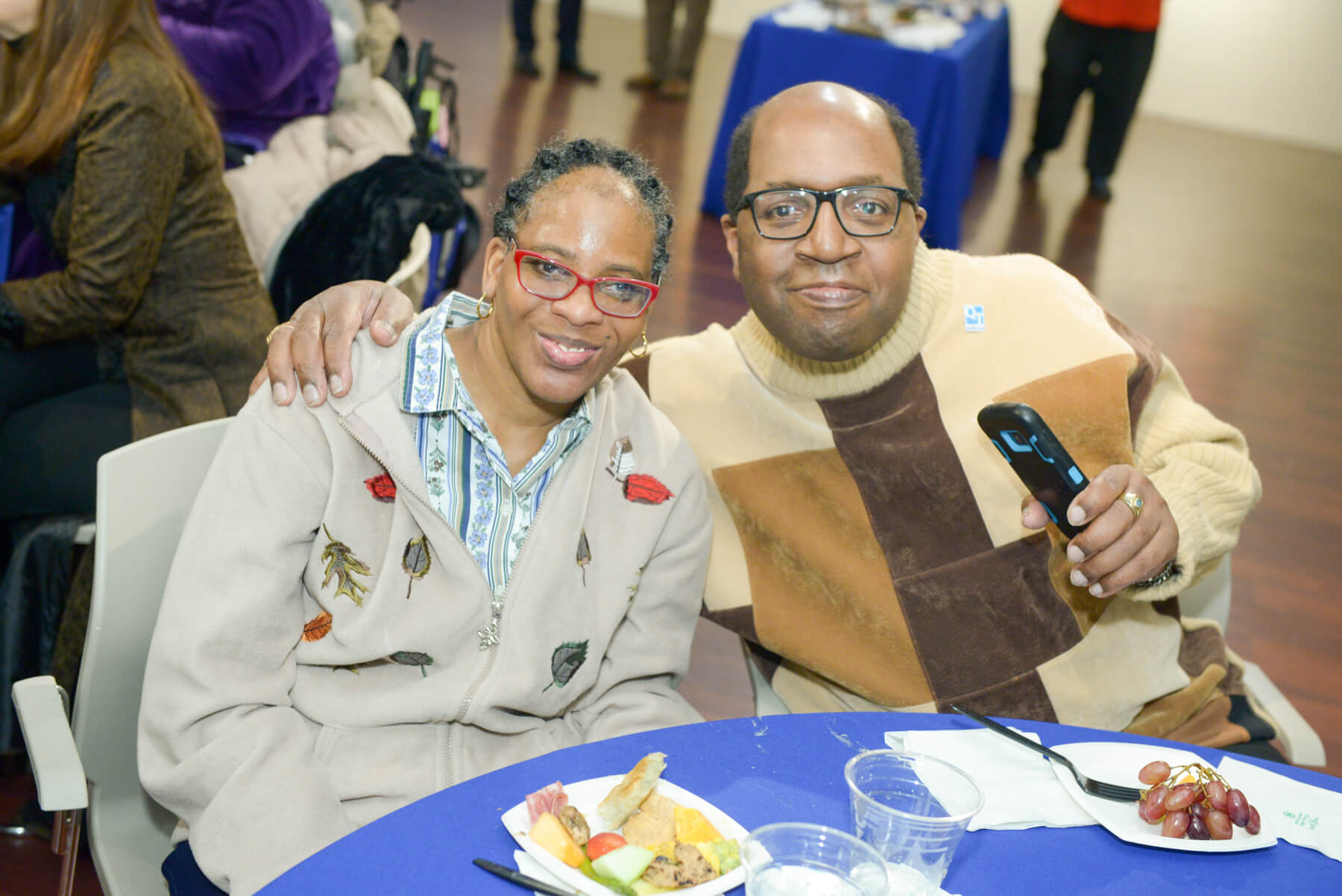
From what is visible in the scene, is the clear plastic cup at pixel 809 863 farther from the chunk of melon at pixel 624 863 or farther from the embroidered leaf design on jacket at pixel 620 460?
the embroidered leaf design on jacket at pixel 620 460

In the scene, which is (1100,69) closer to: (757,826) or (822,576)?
(822,576)

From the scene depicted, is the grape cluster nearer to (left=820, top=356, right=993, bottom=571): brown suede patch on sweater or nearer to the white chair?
(left=820, top=356, right=993, bottom=571): brown suede patch on sweater

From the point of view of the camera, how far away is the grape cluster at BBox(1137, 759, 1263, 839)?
127 cm

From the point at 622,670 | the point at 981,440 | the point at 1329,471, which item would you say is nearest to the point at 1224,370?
the point at 1329,471

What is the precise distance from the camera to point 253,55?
10.9 ft

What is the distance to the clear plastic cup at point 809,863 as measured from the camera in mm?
1056

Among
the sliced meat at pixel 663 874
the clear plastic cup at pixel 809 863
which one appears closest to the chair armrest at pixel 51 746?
the sliced meat at pixel 663 874

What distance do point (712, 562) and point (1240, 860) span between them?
2.93ft

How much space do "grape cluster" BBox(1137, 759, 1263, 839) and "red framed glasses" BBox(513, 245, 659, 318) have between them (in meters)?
0.80

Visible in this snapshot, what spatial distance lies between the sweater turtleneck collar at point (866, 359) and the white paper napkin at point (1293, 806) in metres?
0.75

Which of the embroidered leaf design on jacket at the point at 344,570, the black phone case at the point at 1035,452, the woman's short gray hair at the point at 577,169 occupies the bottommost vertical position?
the embroidered leaf design on jacket at the point at 344,570

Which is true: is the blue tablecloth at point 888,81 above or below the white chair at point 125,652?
below

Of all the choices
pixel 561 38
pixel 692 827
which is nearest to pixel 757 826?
pixel 692 827

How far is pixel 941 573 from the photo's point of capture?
1.90 metres
